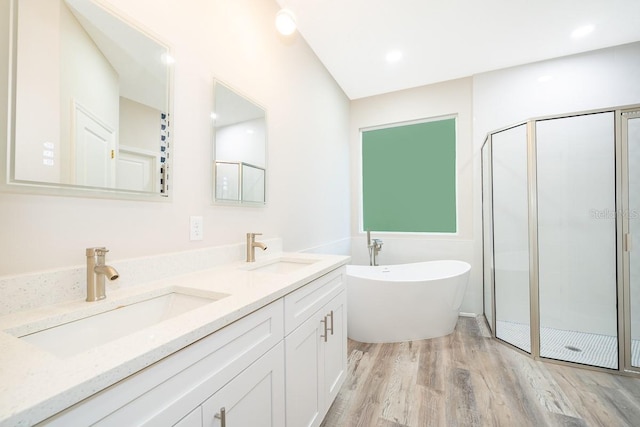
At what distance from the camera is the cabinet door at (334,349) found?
143 centimetres

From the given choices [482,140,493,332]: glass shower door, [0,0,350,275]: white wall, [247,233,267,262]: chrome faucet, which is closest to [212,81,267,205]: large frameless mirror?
[0,0,350,275]: white wall

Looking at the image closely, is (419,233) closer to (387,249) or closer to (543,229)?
(387,249)

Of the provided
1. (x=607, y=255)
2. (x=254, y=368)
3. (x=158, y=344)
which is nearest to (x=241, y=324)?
(x=254, y=368)

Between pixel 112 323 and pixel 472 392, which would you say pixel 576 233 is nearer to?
pixel 472 392

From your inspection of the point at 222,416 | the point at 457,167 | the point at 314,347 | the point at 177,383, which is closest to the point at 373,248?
the point at 457,167

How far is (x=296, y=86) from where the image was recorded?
2268 mm

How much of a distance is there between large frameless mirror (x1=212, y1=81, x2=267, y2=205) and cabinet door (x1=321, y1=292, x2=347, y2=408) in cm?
84

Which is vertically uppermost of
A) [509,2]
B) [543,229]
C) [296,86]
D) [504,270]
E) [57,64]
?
[509,2]

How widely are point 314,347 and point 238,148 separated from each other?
1.21 m

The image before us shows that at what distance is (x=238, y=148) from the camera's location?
159 cm

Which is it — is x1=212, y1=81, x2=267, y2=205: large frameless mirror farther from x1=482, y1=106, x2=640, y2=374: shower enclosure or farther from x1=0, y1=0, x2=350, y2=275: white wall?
x1=482, y1=106, x2=640, y2=374: shower enclosure

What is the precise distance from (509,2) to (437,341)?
2.87 m

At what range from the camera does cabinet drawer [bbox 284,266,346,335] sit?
1.07m

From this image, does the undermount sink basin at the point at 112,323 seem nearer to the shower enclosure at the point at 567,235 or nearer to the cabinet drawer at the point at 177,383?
the cabinet drawer at the point at 177,383
